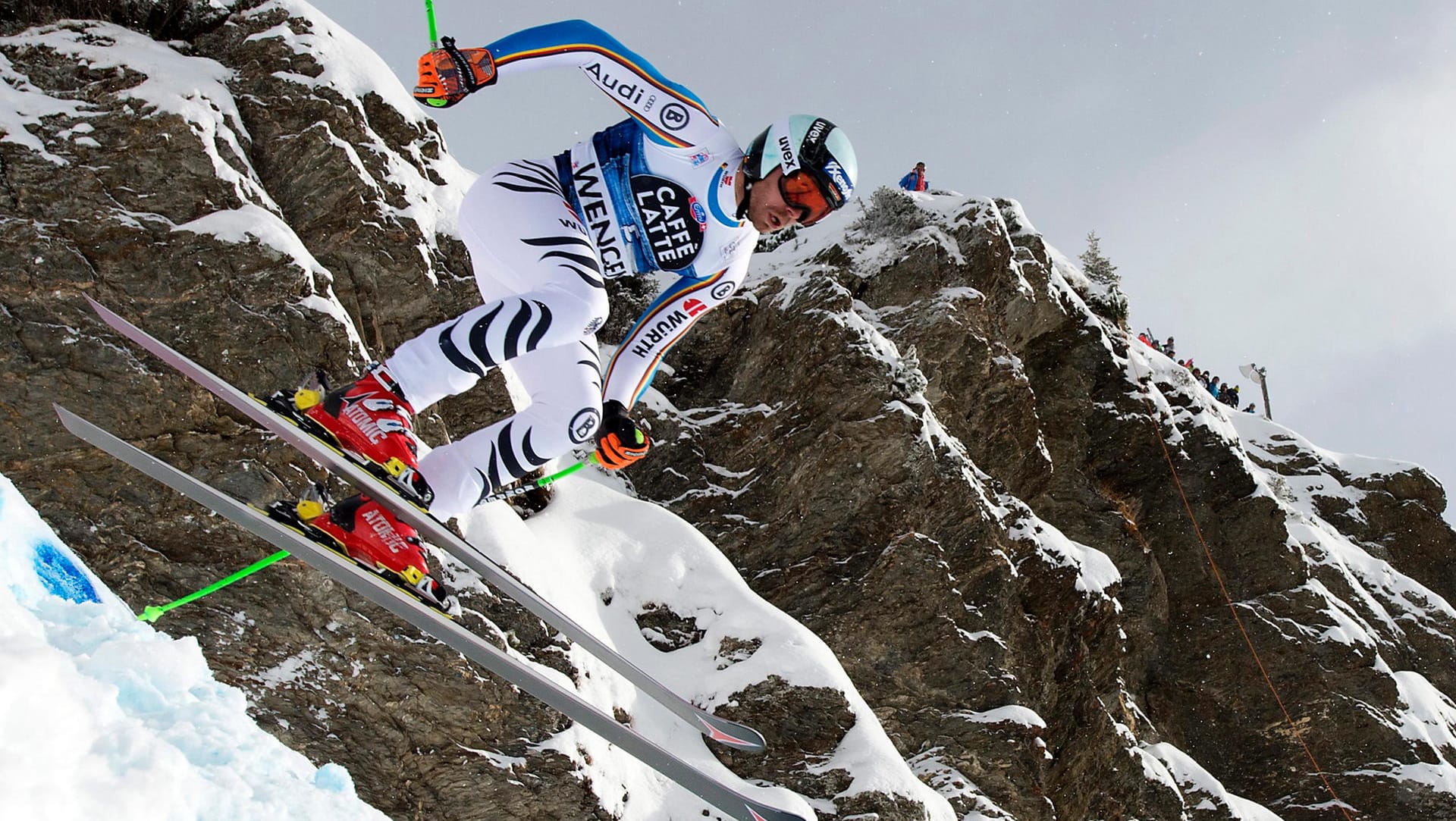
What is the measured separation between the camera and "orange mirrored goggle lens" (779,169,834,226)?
15.7 ft

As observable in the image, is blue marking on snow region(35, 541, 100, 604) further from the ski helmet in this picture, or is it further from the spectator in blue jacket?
the spectator in blue jacket

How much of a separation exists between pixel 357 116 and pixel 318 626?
574 centimetres

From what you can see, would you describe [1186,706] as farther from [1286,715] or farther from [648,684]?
[648,684]

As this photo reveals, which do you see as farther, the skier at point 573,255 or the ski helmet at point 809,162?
the ski helmet at point 809,162

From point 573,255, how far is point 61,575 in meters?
3.77

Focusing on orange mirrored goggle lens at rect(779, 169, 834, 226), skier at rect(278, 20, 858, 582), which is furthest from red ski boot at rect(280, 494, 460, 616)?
orange mirrored goggle lens at rect(779, 169, 834, 226)

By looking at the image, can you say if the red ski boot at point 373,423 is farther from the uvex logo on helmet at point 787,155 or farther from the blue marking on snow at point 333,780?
the blue marking on snow at point 333,780

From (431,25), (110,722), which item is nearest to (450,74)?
(431,25)

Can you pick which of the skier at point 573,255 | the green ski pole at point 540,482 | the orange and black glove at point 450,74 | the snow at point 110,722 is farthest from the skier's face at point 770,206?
the snow at point 110,722

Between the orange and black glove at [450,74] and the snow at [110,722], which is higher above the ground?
the orange and black glove at [450,74]

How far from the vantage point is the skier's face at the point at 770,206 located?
16.0 ft

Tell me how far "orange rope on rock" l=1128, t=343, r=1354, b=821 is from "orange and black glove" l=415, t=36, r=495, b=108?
61.6 feet

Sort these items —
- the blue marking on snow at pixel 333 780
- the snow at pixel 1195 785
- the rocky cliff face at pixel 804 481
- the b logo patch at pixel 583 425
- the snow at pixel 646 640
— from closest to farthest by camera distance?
the b logo patch at pixel 583 425 < the blue marking on snow at pixel 333 780 < the rocky cliff face at pixel 804 481 < the snow at pixel 646 640 < the snow at pixel 1195 785

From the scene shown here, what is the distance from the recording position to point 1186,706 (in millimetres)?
19641
